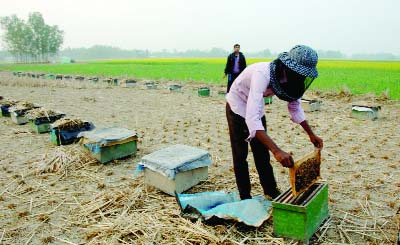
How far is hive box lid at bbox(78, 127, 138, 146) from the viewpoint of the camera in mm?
5324

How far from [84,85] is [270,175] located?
1696cm

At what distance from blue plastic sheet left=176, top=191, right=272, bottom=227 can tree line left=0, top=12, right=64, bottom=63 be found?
85.7 m

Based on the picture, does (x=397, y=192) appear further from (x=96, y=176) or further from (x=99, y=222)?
(x=96, y=176)

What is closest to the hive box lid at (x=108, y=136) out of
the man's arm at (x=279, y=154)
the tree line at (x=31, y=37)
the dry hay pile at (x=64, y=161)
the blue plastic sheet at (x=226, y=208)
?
the dry hay pile at (x=64, y=161)

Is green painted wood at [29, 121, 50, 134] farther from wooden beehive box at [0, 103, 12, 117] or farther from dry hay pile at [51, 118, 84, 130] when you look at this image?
wooden beehive box at [0, 103, 12, 117]

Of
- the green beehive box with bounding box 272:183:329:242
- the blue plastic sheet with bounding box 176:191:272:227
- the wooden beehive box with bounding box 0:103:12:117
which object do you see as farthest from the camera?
the wooden beehive box with bounding box 0:103:12:117

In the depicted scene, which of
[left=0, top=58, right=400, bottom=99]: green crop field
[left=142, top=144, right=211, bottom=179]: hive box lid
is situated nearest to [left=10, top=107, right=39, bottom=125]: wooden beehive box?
[left=142, top=144, right=211, bottom=179]: hive box lid

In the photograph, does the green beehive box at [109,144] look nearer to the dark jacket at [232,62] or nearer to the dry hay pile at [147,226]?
the dry hay pile at [147,226]

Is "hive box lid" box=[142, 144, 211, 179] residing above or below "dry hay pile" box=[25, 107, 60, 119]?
below

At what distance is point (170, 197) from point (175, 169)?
0.41 m

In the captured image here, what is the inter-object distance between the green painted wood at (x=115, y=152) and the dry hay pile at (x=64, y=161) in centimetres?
17

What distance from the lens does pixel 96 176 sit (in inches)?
197

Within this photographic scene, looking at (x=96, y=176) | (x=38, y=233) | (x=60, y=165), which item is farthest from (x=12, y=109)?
(x=38, y=233)

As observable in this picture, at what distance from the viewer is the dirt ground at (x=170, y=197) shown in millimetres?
3271
